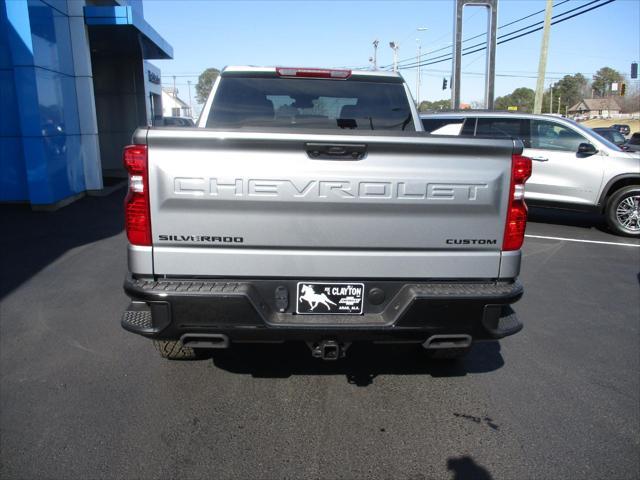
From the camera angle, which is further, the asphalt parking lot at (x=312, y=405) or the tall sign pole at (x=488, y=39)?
the tall sign pole at (x=488, y=39)

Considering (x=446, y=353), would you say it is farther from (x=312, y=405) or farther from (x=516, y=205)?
(x=516, y=205)

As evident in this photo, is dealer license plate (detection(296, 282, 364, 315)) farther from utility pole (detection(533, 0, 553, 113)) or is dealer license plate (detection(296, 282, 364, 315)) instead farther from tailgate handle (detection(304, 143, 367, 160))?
utility pole (detection(533, 0, 553, 113))

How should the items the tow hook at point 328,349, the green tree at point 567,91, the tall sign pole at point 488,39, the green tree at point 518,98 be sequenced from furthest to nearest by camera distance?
the green tree at point 567,91 → the green tree at point 518,98 → the tall sign pole at point 488,39 → the tow hook at point 328,349

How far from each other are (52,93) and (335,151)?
9.86 m

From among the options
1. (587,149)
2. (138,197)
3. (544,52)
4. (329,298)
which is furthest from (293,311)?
(544,52)

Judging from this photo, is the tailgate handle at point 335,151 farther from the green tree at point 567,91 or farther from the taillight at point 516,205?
the green tree at point 567,91

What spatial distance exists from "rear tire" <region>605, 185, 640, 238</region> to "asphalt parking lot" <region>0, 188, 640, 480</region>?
4611 mm

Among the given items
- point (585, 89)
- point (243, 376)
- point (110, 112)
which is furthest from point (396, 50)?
point (585, 89)

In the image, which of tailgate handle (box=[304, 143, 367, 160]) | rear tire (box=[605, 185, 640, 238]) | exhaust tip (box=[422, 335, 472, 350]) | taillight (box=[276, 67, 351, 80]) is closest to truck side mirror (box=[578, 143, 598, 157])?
rear tire (box=[605, 185, 640, 238])

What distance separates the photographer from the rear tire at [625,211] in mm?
9250

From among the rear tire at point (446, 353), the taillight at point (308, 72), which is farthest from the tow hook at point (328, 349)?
the taillight at point (308, 72)

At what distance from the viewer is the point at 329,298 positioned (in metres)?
2.93

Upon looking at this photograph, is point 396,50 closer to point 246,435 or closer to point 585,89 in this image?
point 246,435

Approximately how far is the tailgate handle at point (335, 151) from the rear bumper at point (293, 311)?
0.69 m
